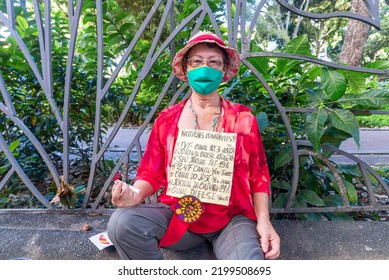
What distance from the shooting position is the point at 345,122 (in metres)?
1.49

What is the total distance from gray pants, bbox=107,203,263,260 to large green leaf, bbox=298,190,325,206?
607 millimetres

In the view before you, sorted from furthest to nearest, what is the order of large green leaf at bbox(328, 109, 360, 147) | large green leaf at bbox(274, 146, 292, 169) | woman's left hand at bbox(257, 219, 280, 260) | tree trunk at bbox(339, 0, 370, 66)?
tree trunk at bbox(339, 0, 370, 66) → large green leaf at bbox(274, 146, 292, 169) → large green leaf at bbox(328, 109, 360, 147) → woman's left hand at bbox(257, 219, 280, 260)

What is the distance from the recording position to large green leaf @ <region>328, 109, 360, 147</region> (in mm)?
1459

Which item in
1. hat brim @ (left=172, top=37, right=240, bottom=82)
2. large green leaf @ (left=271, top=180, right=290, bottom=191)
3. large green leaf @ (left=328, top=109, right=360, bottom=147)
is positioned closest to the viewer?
hat brim @ (left=172, top=37, right=240, bottom=82)

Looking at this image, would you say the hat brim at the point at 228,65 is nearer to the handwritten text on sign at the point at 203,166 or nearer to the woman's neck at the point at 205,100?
the woman's neck at the point at 205,100

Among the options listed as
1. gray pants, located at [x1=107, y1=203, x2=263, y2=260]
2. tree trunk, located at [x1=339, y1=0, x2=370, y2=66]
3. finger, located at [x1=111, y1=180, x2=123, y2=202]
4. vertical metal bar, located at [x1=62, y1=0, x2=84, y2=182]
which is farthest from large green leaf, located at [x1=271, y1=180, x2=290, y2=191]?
tree trunk, located at [x1=339, y1=0, x2=370, y2=66]

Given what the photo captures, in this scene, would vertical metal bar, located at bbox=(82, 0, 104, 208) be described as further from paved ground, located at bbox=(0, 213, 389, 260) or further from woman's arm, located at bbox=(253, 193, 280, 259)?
woman's arm, located at bbox=(253, 193, 280, 259)

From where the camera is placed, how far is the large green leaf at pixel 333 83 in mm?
1520

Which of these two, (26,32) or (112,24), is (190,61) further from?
(26,32)

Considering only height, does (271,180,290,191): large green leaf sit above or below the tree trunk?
below

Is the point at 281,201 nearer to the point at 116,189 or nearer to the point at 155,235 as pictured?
the point at 155,235

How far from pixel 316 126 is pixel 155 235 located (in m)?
0.95

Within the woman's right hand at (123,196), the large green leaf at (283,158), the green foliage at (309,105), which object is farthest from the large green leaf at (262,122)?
the woman's right hand at (123,196)

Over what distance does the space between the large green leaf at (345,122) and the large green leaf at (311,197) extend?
1.39 feet
